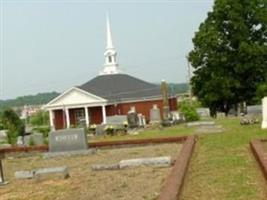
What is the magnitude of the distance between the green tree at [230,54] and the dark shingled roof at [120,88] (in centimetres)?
1384

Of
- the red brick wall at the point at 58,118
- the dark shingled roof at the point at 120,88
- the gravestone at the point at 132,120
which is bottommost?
the gravestone at the point at 132,120

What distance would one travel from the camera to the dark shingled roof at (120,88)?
55.7 metres

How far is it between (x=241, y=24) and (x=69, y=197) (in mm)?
34527

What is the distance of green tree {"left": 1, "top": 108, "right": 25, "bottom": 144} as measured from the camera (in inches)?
880

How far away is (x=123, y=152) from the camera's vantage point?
50.9 ft

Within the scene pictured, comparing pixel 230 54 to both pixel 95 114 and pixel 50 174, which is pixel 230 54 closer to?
pixel 95 114

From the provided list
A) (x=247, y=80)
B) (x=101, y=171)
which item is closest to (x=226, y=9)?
(x=247, y=80)

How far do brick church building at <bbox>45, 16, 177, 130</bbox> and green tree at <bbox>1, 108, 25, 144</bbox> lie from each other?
87.3ft

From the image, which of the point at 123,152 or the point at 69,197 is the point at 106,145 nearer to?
the point at 123,152

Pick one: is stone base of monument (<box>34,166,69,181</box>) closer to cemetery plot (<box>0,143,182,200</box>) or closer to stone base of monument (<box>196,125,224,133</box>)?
cemetery plot (<box>0,143,182,200</box>)

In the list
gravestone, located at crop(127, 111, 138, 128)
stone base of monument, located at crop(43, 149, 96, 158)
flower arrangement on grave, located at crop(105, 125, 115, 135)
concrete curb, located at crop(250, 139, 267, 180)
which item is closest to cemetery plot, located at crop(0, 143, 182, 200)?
concrete curb, located at crop(250, 139, 267, 180)

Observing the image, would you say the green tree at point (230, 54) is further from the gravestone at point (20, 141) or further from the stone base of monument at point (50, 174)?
the stone base of monument at point (50, 174)

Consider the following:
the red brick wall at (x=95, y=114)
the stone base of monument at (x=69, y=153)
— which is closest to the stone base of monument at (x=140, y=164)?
the stone base of monument at (x=69, y=153)

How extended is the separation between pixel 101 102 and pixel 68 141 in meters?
38.2
